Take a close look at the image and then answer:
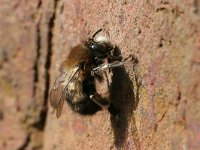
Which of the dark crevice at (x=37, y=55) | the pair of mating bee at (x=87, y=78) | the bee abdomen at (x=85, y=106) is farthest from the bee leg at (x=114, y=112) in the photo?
the dark crevice at (x=37, y=55)

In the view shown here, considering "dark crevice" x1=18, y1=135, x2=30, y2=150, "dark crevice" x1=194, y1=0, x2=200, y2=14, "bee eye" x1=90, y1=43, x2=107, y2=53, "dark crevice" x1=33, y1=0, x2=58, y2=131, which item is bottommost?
"dark crevice" x1=18, y1=135, x2=30, y2=150

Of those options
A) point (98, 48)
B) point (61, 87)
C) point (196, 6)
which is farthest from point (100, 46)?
point (196, 6)

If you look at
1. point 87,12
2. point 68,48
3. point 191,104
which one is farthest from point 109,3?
point 191,104

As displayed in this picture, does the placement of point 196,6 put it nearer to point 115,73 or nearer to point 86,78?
point 115,73

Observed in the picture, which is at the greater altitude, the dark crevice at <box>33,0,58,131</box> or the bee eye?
the bee eye

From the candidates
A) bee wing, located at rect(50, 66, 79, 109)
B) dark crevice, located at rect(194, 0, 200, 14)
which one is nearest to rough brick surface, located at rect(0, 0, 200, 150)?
dark crevice, located at rect(194, 0, 200, 14)

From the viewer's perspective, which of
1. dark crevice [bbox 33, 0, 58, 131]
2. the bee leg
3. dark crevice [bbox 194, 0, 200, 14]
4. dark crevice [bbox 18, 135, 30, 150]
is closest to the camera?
dark crevice [bbox 194, 0, 200, 14]

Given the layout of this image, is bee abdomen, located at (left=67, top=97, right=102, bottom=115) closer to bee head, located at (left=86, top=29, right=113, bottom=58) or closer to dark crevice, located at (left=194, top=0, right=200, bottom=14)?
bee head, located at (left=86, top=29, right=113, bottom=58)
